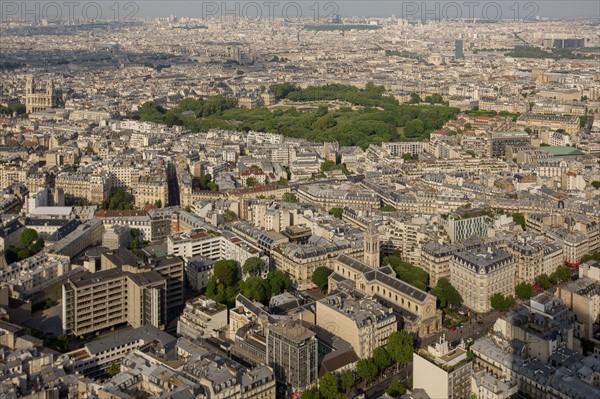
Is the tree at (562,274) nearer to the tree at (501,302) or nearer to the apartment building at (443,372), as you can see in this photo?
the tree at (501,302)

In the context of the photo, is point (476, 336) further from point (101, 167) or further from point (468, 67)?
point (468, 67)

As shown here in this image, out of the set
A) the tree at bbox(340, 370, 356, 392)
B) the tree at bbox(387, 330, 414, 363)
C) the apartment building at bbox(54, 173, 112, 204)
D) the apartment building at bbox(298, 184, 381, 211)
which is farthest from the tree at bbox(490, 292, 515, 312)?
the apartment building at bbox(54, 173, 112, 204)

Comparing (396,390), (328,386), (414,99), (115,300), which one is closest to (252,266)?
(115,300)

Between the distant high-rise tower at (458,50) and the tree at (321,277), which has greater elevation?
the distant high-rise tower at (458,50)

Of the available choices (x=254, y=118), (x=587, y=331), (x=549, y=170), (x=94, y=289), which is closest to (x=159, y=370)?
(x=94, y=289)

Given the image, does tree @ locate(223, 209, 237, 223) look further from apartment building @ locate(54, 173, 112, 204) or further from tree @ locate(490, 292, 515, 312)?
tree @ locate(490, 292, 515, 312)

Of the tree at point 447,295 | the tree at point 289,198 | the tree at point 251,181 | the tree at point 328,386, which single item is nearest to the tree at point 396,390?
the tree at point 328,386
